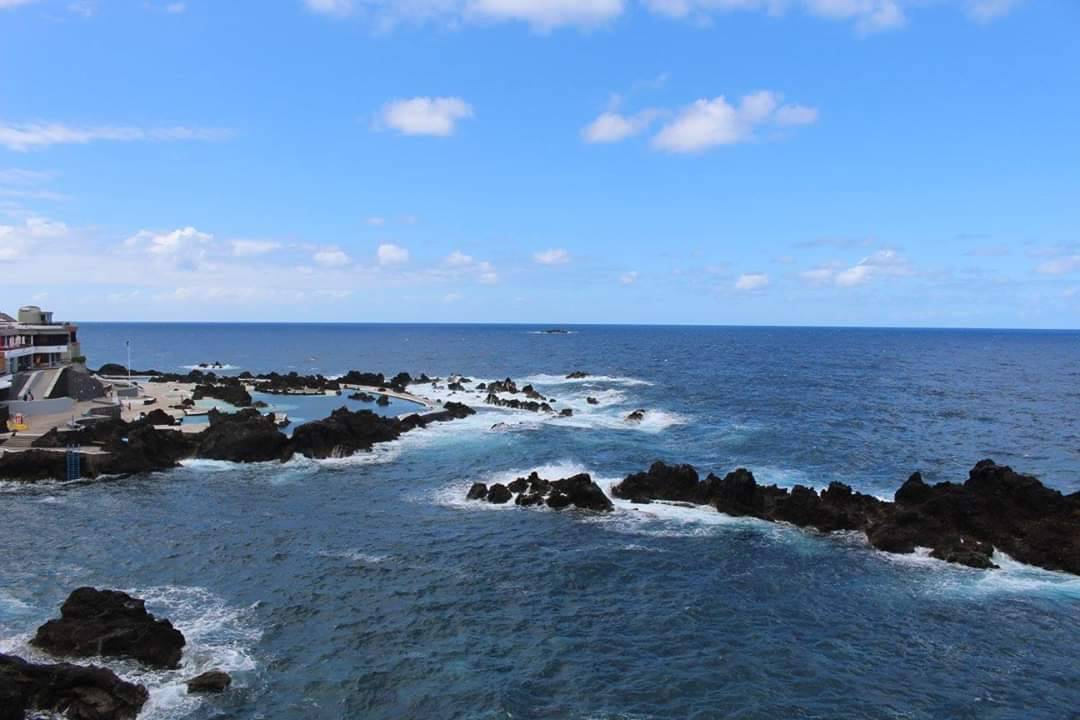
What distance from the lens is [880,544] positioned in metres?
34.0

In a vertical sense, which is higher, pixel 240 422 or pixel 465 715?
pixel 240 422

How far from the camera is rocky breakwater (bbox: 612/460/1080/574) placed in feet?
107

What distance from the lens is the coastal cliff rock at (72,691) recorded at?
19.0 meters

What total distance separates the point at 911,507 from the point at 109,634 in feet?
115

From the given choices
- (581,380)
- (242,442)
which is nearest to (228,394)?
(242,442)

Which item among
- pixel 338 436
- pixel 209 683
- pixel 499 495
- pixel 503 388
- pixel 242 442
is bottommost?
pixel 209 683

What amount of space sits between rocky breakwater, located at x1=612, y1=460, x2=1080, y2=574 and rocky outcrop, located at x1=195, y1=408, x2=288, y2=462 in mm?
28094

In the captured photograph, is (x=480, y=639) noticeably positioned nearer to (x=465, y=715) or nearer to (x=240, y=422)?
(x=465, y=715)

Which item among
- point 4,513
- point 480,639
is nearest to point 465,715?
point 480,639

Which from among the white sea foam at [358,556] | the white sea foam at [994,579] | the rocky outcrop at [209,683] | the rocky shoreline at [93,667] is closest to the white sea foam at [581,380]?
the white sea foam at [994,579]

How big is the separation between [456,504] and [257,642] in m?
18.1

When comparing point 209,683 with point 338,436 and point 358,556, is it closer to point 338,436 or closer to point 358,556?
point 358,556

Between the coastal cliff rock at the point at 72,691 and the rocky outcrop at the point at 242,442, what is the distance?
32309 mm

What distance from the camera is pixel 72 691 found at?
63.8 ft
